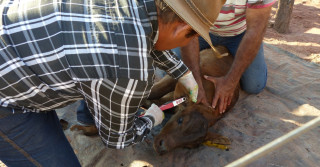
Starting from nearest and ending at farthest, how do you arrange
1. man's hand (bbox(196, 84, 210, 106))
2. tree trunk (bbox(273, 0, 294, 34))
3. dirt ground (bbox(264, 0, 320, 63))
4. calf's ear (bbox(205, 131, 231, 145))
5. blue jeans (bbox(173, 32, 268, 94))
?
calf's ear (bbox(205, 131, 231, 145)) < man's hand (bbox(196, 84, 210, 106)) < blue jeans (bbox(173, 32, 268, 94)) < dirt ground (bbox(264, 0, 320, 63)) < tree trunk (bbox(273, 0, 294, 34))

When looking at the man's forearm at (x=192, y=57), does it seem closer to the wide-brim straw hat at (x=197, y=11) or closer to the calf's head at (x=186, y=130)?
the calf's head at (x=186, y=130)

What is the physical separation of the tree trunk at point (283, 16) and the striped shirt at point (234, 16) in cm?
330

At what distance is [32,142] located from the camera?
2.24 m

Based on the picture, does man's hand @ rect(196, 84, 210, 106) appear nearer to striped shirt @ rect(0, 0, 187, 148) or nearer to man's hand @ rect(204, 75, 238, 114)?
man's hand @ rect(204, 75, 238, 114)

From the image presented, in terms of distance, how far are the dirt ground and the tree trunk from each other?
15 centimetres

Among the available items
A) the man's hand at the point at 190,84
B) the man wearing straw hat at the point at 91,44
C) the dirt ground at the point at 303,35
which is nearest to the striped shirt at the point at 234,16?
the man's hand at the point at 190,84

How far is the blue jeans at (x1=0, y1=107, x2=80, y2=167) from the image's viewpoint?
6.93ft

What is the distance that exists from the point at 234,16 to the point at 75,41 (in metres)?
2.47

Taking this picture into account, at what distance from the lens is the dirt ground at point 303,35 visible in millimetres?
5914

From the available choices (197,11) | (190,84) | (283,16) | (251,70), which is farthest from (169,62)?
(283,16)

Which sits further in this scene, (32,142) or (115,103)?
(32,142)

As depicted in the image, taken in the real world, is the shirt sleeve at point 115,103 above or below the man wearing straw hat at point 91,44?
below

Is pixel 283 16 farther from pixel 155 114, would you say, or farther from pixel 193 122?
pixel 155 114

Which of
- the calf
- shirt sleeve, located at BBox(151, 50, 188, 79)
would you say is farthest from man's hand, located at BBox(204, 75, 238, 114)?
shirt sleeve, located at BBox(151, 50, 188, 79)
